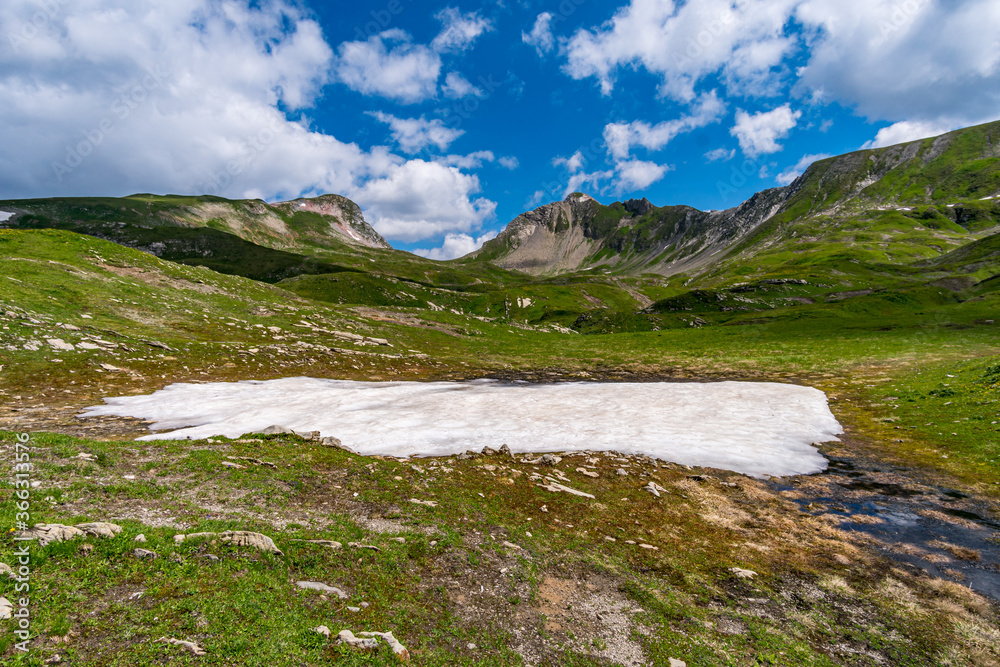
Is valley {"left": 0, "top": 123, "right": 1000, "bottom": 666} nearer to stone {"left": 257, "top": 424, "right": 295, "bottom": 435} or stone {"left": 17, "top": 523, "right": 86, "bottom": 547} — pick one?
stone {"left": 17, "top": 523, "right": 86, "bottom": 547}

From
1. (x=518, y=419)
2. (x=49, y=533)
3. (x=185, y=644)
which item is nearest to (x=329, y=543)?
(x=185, y=644)

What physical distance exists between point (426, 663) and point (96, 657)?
4.72 metres

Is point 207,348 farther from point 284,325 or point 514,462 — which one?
point 514,462

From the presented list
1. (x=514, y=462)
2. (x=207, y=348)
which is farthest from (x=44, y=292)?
(x=514, y=462)

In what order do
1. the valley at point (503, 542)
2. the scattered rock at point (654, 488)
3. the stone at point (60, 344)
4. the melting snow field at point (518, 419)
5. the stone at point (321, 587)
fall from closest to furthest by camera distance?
the valley at point (503, 542), the stone at point (321, 587), the scattered rock at point (654, 488), the melting snow field at point (518, 419), the stone at point (60, 344)

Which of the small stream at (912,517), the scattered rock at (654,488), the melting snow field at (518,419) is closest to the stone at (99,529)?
the melting snow field at (518,419)

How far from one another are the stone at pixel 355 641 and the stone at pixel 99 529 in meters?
5.54

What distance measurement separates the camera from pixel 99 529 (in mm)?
8086

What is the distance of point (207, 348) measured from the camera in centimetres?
3538

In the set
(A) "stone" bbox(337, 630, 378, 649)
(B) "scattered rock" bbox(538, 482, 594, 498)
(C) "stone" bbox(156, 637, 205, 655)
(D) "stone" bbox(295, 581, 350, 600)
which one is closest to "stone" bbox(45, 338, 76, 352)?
(D) "stone" bbox(295, 581, 350, 600)

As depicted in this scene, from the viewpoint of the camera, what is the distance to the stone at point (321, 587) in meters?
8.01

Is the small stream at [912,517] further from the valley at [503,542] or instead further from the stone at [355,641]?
the stone at [355,641]

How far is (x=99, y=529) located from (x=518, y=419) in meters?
18.4

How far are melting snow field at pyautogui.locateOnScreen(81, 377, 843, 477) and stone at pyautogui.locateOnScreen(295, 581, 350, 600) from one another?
9340 mm
